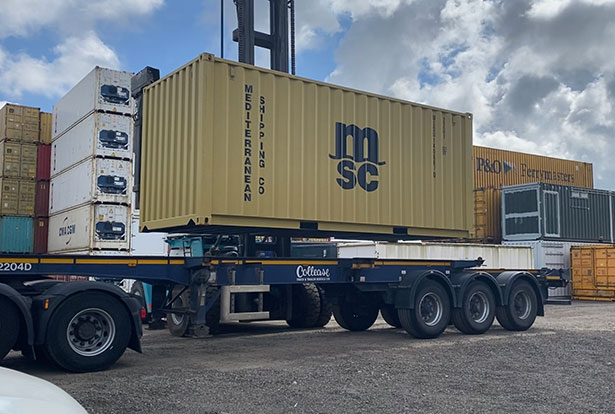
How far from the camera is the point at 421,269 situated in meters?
12.1

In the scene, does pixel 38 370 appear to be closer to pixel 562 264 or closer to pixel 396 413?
pixel 396 413

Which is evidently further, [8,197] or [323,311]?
[8,197]

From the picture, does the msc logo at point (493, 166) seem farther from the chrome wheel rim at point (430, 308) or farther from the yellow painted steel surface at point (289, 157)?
the chrome wheel rim at point (430, 308)

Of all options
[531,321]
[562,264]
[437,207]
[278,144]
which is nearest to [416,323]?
[437,207]

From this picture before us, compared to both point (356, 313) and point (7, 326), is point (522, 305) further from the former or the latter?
point (7, 326)

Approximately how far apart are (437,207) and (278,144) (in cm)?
384

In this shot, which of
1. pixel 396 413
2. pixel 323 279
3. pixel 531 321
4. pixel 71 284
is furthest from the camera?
pixel 531 321

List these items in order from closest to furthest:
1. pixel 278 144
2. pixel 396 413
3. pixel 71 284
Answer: pixel 396 413 → pixel 71 284 → pixel 278 144

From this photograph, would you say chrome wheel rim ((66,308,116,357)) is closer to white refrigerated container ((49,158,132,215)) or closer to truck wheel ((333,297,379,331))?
truck wheel ((333,297,379,331))

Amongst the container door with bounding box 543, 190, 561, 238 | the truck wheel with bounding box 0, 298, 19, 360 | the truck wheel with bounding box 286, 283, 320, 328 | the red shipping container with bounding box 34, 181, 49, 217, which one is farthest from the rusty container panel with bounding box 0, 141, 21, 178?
the container door with bounding box 543, 190, 561, 238

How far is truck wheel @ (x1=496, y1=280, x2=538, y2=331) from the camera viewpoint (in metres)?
12.8

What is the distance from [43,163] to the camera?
2092 cm

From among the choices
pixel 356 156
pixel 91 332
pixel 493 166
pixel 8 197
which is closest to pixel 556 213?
pixel 493 166

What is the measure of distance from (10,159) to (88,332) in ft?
47.5
